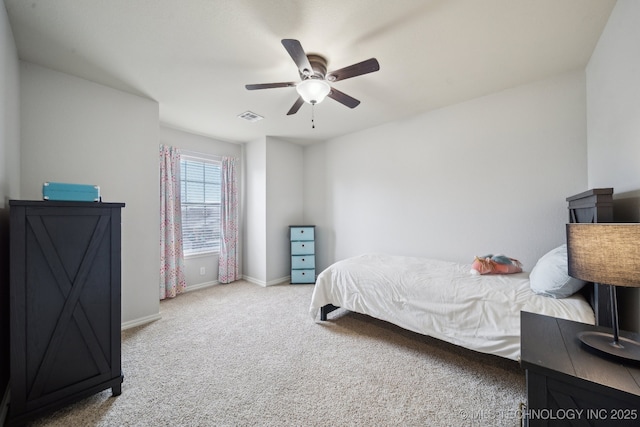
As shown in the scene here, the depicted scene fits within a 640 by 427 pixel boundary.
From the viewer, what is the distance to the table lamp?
90 centimetres

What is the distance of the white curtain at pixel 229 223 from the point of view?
174 inches

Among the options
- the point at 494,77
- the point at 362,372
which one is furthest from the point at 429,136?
the point at 362,372

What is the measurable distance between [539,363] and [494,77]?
2.63 meters

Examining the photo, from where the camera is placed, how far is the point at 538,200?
2623mm

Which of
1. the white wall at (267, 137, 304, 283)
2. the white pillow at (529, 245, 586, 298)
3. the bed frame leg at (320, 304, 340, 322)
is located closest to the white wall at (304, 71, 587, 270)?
the white wall at (267, 137, 304, 283)

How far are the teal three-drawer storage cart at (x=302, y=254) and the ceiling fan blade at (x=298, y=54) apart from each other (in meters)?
2.84

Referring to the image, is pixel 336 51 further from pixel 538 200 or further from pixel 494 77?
pixel 538 200

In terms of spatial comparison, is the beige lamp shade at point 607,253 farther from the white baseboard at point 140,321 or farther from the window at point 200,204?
the window at point 200,204

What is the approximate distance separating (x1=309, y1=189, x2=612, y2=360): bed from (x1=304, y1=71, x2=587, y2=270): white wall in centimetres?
40

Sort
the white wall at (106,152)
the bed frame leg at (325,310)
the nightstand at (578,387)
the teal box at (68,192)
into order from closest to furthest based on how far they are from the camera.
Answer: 1. the nightstand at (578,387)
2. the teal box at (68,192)
3. the white wall at (106,152)
4. the bed frame leg at (325,310)

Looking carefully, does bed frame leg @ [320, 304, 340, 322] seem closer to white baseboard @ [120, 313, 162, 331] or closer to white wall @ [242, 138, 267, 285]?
white wall @ [242, 138, 267, 285]

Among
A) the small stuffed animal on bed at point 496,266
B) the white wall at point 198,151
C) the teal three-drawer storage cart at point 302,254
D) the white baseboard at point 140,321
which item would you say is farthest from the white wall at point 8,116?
the small stuffed animal on bed at point 496,266

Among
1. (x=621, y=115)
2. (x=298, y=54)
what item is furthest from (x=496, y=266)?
(x=298, y=54)

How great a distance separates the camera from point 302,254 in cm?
444
